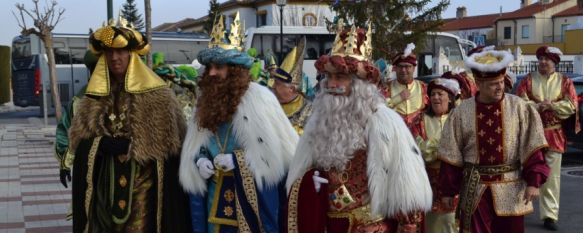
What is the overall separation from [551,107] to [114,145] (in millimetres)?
4789

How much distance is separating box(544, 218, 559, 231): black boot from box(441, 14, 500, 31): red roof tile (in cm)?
6632

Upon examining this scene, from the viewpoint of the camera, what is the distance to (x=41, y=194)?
9523 millimetres

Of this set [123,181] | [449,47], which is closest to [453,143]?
[123,181]

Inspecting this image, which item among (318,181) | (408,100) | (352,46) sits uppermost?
(352,46)

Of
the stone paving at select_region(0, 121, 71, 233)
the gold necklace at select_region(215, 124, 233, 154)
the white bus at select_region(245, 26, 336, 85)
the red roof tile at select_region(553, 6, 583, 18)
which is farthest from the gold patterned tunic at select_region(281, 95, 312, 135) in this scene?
the red roof tile at select_region(553, 6, 583, 18)

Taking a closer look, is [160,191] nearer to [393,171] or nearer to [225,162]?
[225,162]

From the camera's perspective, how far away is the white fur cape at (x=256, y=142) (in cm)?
422

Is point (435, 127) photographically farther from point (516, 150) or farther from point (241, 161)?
point (241, 161)

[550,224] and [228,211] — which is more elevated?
[228,211]

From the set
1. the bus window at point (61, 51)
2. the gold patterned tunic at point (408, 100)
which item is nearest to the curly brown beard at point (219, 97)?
the gold patterned tunic at point (408, 100)

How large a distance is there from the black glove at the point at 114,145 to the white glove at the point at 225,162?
57 centimetres

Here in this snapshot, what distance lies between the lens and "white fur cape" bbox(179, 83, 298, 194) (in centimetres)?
422

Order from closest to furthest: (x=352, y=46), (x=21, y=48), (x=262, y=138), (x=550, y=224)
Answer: (x=352, y=46), (x=262, y=138), (x=550, y=224), (x=21, y=48)

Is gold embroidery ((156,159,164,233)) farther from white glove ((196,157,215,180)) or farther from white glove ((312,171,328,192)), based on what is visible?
white glove ((312,171,328,192))
